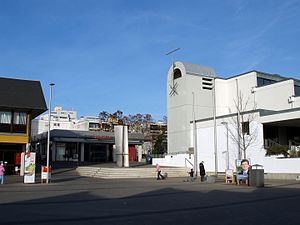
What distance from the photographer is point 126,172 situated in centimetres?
3681

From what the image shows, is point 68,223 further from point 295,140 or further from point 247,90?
point 247,90

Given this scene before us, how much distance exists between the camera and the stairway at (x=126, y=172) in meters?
36.4

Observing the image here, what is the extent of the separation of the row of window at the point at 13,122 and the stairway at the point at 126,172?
8.26 m

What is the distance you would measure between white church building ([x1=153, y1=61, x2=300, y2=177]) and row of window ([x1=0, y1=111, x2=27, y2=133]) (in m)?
17.7

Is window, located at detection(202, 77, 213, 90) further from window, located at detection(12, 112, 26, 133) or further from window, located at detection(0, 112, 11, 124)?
window, located at detection(0, 112, 11, 124)

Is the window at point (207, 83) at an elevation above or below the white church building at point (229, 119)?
above

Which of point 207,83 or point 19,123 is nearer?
point 19,123

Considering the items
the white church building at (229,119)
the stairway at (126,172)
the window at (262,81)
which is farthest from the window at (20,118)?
the window at (262,81)

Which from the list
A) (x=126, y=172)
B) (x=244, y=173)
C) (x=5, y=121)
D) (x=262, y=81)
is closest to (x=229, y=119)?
(x=262, y=81)

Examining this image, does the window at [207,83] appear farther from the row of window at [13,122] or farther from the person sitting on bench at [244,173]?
the row of window at [13,122]

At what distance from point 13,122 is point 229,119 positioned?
22.5 m

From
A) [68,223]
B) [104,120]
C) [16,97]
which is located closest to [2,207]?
[68,223]

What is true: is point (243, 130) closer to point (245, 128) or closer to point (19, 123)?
point (245, 128)

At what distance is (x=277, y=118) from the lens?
3681 centimetres
